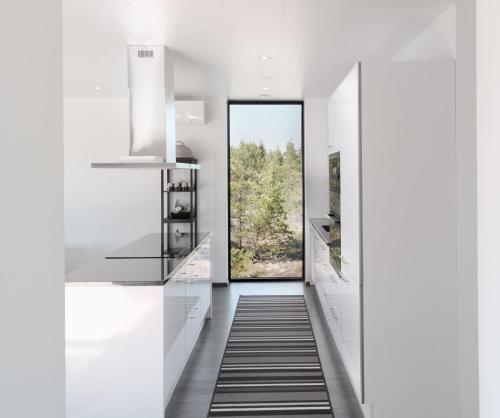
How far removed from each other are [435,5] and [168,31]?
1.83 metres

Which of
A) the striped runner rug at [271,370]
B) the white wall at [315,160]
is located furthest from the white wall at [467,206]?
the white wall at [315,160]

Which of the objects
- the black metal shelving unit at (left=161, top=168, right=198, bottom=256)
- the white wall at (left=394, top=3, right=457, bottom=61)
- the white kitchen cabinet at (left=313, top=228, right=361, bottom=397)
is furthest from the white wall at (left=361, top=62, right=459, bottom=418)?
the black metal shelving unit at (left=161, top=168, right=198, bottom=256)

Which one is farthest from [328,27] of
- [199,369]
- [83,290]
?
[199,369]

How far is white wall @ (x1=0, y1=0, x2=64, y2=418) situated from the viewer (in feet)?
2.55

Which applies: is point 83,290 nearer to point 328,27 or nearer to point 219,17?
point 219,17

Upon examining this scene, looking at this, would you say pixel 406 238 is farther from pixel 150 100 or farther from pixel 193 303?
pixel 150 100

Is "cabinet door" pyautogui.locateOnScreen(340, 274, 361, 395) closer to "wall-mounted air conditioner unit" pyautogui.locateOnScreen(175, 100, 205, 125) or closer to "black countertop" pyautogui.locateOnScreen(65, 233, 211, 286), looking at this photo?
"black countertop" pyautogui.locateOnScreen(65, 233, 211, 286)

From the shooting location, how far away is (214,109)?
6.75 metres

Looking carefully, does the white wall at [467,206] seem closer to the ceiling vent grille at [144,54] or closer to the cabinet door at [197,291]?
the cabinet door at [197,291]

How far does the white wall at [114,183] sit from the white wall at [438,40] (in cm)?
339

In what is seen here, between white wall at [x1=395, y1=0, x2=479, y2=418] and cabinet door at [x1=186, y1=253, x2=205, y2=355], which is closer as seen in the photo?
white wall at [x1=395, y1=0, x2=479, y2=418]

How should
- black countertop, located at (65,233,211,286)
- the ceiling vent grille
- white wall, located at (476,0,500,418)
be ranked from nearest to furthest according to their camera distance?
1. white wall, located at (476,0,500,418)
2. black countertop, located at (65,233,211,286)
3. the ceiling vent grille

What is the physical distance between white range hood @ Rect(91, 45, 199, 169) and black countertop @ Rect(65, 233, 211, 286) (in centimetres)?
70

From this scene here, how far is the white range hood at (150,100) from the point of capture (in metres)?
4.03
